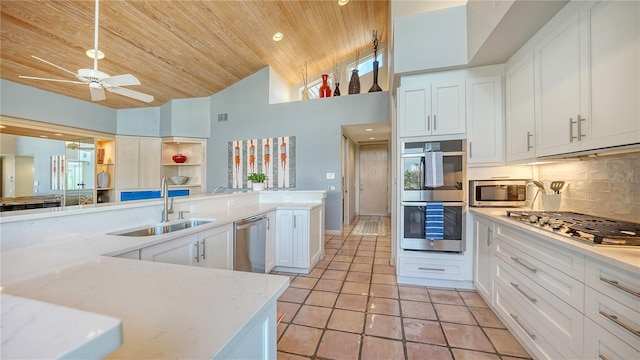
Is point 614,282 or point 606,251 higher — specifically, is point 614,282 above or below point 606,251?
below

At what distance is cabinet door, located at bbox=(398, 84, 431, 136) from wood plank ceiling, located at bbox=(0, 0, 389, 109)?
7.99 feet

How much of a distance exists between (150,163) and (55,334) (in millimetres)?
5825

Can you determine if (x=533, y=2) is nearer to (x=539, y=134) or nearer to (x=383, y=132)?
(x=539, y=134)

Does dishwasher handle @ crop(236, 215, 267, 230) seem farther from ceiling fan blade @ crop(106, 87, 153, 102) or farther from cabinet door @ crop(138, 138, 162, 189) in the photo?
cabinet door @ crop(138, 138, 162, 189)

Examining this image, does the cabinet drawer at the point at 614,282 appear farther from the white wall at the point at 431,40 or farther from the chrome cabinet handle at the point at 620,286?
the white wall at the point at 431,40

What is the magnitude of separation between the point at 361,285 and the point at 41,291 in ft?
7.77

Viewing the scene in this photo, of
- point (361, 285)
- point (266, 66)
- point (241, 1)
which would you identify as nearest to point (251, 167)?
point (266, 66)

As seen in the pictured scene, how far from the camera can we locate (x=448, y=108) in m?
2.47

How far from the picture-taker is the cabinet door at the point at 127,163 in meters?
4.85

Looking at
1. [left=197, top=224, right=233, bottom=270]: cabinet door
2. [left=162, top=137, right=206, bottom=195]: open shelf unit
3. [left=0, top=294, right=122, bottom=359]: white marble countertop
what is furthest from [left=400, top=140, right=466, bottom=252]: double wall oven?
[left=162, top=137, right=206, bottom=195]: open shelf unit

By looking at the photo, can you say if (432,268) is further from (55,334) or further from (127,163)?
(127,163)

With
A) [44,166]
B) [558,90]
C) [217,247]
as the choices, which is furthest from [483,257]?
[44,166]

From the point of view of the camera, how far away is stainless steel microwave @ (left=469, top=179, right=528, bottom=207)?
2.39m

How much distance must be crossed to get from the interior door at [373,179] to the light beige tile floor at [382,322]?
168 inches
